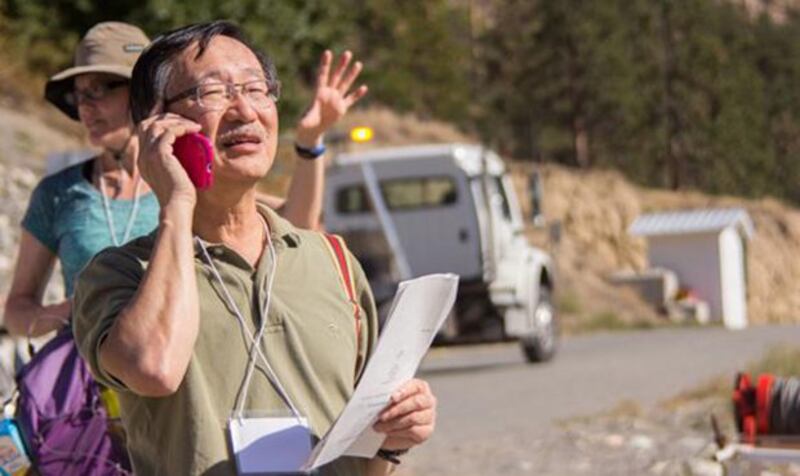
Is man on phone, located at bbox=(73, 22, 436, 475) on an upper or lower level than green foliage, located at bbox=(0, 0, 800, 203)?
upper

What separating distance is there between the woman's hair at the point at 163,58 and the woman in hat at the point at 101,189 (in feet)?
4.28

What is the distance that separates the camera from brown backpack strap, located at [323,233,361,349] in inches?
128

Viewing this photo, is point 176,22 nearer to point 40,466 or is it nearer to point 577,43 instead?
point 40,466

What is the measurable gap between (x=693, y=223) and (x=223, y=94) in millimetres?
46504

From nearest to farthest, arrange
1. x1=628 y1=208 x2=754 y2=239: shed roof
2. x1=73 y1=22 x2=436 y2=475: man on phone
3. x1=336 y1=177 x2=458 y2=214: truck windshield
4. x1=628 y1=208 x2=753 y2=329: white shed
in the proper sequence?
x1=73 y1=22 x2=436 y2=475: man on phone, x1=336 y1=177 x2=458 y2=214: truck windshield, x1=628 y1=208 x2=753 y2=329: white shed, x1=628 y1=208 x2=754 y2=239: shed roof

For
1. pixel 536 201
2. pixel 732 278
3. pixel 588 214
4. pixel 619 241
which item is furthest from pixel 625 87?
pixel 536 201

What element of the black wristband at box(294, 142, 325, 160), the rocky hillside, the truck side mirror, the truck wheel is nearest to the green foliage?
the rocky hillside

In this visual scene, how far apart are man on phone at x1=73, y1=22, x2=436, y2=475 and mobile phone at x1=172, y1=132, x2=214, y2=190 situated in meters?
0.02

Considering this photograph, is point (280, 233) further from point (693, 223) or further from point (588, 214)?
point (588, 214)

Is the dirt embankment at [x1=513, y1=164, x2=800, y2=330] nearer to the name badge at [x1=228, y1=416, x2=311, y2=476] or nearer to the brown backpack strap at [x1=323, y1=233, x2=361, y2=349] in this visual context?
the brown backpack strap at [x1=323, y1=233, x2=361, y2=349]

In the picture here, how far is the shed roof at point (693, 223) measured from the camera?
48.0 meters

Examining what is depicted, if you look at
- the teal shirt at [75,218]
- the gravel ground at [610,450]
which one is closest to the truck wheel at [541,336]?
the gravel ground at [610,450]

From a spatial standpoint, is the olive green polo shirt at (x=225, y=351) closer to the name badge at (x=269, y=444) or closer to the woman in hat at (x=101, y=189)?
the name badge at (x=269, y=444)

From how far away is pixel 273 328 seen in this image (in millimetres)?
3045
